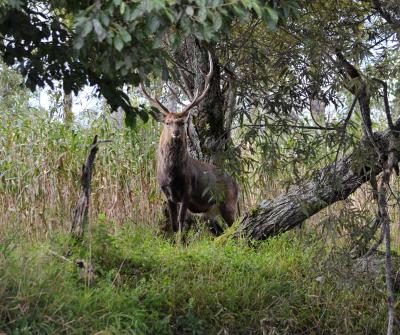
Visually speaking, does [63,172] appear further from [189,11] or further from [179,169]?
[189,11]

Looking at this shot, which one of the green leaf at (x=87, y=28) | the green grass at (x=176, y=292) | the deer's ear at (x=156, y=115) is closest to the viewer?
the green leaf at (x=87, y=28)

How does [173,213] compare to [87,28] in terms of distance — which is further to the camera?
[173,213]

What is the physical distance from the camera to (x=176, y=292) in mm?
5941

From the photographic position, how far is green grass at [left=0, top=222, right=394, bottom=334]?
4.85 meters

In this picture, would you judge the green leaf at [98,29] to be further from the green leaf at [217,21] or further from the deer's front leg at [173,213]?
the deer's front leg at [173,213]

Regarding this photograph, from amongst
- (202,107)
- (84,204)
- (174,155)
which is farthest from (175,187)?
(84,204)

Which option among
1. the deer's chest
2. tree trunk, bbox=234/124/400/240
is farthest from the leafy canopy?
the deer's chest

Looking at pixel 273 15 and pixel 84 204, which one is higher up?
pixel 273 15

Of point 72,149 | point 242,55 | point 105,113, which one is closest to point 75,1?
point 242,55

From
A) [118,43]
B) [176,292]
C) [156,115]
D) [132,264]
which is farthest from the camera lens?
[156,115]

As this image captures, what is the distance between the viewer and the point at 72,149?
8734 mm

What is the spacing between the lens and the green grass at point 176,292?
15.9 ft

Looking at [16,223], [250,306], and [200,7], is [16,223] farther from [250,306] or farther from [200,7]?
[200,7]

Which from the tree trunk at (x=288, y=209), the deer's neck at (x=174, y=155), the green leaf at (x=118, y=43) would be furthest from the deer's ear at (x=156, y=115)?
the tree trunk at (x=288, y=209)
